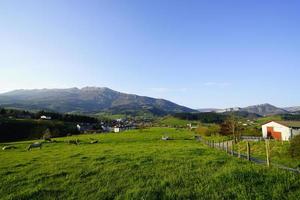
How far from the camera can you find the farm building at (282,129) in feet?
257

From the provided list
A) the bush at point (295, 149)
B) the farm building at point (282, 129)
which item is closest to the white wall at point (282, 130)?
the farm building at point (282, 129)

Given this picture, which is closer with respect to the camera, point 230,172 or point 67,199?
point 67,199

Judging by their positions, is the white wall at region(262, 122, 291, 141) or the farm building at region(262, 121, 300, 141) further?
the white wall at region(262, 122, 291, 141)

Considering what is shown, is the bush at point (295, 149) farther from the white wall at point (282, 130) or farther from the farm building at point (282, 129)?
the white wall at point (282, 130)

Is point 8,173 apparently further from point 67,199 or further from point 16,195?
point 67,199

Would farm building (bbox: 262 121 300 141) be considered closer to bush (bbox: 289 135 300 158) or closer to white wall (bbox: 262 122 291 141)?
white wall (bbox: 262 122 291 141)

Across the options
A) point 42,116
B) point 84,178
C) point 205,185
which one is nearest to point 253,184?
point 205,185

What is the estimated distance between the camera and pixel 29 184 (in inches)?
664

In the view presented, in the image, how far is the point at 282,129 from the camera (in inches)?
3273

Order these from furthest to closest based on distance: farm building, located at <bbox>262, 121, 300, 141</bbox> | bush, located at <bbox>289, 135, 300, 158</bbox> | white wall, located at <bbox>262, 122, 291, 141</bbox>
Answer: white wall, located at <bbox>262, 122, 291, 141</bbox> → farm building, located at <bbox>262, 121, 300, 141</bbox> → bush, located at <bbox>289, 135, 300, 158</bbox>

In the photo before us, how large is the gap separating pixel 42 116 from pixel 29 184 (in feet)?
585

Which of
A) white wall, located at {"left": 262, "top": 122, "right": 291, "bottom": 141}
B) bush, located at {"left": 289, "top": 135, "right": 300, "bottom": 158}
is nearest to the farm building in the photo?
white wall, located at {"left": 262, "top": 122, "right": 291, "bottom": 141}

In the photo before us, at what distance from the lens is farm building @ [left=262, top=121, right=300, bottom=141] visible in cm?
7831

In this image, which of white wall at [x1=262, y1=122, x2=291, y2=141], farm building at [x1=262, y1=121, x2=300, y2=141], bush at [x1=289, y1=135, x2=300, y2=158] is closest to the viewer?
bush at [x1=289, y1=135, x2=300, y2=158]
